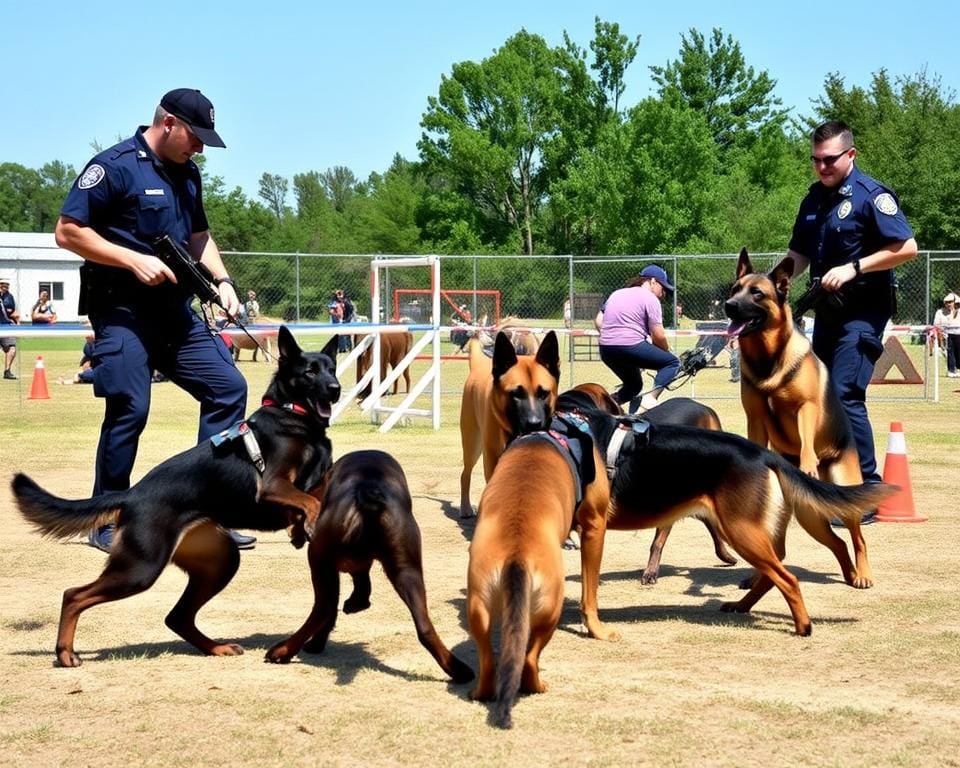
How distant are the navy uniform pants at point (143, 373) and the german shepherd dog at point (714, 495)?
2.07 m

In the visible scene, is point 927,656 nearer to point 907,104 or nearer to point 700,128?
point 700,128

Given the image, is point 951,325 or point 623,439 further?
point 951,325

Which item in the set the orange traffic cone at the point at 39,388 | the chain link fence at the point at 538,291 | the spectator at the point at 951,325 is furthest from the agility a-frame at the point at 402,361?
the spectator at the point at 951,325

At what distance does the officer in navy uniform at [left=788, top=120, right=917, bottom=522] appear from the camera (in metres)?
6.92

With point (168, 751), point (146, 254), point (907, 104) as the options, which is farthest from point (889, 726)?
point (907, 104)

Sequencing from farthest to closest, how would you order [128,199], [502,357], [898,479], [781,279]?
1. [898,479]
2. [781,279]
3. [128,199]
4. [502,357]

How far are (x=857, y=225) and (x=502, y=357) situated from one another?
2946 mm

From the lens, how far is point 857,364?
7129 millimetres

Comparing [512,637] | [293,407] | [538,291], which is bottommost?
[512,637]

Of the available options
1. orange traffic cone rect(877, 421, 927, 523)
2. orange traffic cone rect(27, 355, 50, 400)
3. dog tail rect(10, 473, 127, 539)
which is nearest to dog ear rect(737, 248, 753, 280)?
orange traffic cone rect(877, 421, 927, 523)

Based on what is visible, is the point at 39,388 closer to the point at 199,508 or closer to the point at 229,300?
the point at 229,300

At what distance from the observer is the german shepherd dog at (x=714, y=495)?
5.22m

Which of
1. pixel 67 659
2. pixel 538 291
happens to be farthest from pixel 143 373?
pixel 538 291

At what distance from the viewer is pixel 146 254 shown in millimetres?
6141
